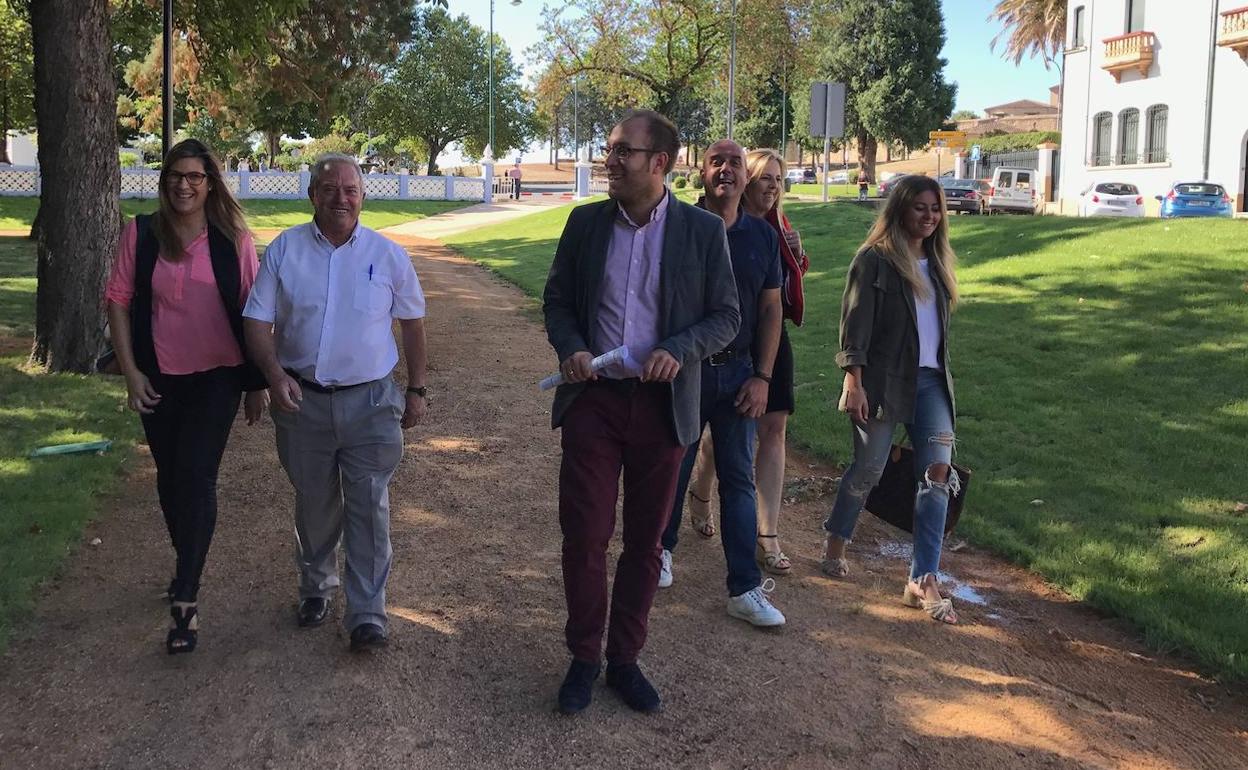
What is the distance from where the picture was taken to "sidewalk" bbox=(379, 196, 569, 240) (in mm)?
29922

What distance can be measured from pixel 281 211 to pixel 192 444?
3172 cm

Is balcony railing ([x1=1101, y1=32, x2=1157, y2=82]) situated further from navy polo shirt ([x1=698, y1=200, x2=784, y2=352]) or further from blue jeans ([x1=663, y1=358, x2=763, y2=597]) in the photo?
blue jeans ([x1=663, y1=358, x2=763, y2=597])

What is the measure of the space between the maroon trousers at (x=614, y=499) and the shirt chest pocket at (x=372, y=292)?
2.77 ft

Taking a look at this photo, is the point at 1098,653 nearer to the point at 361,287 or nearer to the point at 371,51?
the point at 361,287

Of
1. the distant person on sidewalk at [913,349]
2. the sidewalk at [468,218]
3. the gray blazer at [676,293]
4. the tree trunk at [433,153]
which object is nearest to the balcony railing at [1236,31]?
the sidewalk at [468,218]

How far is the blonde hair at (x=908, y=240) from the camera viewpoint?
4.48m

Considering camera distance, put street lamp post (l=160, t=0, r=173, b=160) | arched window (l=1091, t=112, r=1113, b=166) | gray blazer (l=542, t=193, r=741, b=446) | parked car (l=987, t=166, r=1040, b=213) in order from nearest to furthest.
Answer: gray blazer (l=542, t=193, r=741, b=446) → street lamp post (l=160, t=0, r=173, b=160) → parked car (l=987, t=166, r=1040, b=213) → arched window (l=1091, t=112, r=1113, b=166)

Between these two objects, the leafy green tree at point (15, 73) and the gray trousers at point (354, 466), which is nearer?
the gray trousers at point (354, 466)

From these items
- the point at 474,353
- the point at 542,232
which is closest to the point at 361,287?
the point at 474,353

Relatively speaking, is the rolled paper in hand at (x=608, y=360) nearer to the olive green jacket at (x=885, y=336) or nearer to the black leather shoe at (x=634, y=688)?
the black leather shoe at (x=634, y=688)

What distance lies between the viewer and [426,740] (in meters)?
3.32

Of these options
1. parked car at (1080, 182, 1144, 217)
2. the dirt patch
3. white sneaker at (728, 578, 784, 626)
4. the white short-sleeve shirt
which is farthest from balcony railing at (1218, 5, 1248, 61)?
the white short-sleeve shirt

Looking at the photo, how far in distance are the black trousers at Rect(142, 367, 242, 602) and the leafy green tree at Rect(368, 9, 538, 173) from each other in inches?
2241

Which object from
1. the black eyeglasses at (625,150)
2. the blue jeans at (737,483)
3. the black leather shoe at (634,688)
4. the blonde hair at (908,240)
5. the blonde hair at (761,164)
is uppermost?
the blonde hair at (761,164)
